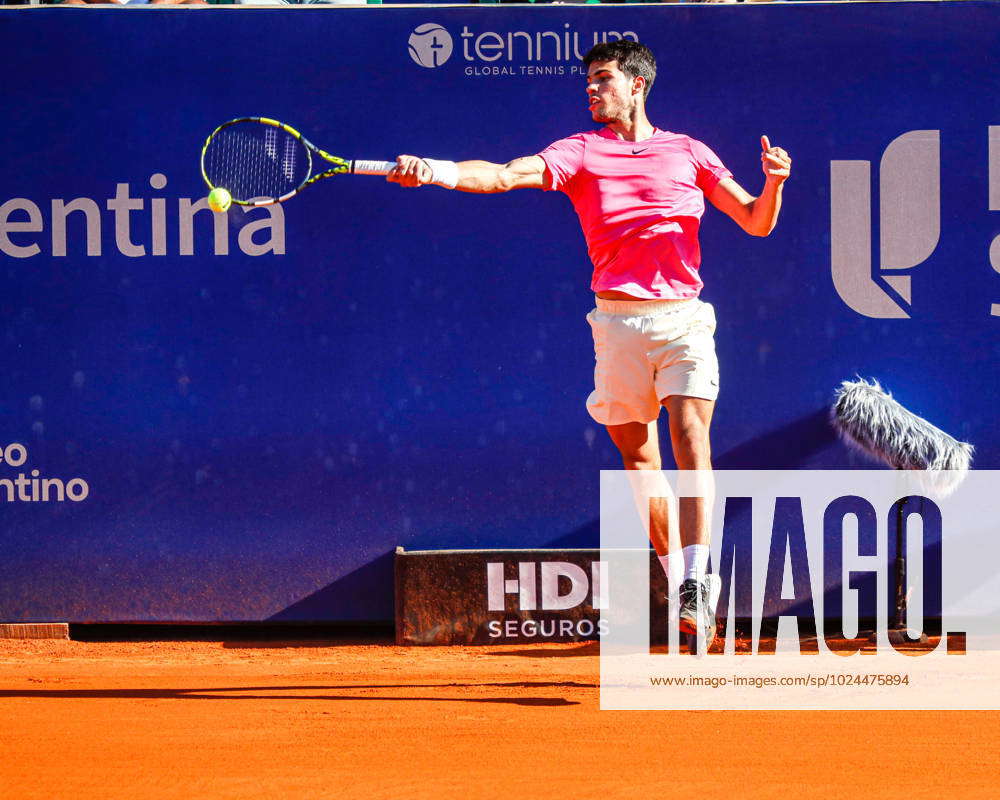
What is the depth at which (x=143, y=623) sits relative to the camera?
514 cm

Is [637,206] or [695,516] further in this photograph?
[637,206]

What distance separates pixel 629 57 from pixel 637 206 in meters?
0.57

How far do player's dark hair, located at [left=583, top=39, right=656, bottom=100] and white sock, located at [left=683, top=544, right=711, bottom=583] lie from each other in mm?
1653

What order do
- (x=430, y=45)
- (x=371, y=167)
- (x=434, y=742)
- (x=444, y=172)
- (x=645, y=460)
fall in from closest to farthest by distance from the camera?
(x=434, y=742), (x=371, y=167), (x=444, y=172), (x=645, y=460), (x=430, y=45)

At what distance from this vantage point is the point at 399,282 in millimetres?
5023

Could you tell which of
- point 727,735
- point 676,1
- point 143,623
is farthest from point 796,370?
point 143,623

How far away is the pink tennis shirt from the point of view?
170 inches

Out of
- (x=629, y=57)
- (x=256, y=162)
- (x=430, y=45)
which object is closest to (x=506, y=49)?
(x=430, y=45)

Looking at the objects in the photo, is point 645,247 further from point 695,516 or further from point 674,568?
point 674,568

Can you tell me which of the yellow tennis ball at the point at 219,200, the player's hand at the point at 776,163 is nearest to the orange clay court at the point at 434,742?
the yellow tennis ball at the point at 219,200

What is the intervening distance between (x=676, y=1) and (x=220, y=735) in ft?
11.0

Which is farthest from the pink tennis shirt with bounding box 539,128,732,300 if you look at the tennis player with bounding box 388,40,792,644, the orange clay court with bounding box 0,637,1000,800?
the orange clay court with bounding box 0,637,1000,800

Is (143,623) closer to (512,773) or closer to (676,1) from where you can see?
(512,773)

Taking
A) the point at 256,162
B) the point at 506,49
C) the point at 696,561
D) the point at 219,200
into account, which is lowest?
the point at 696,561
